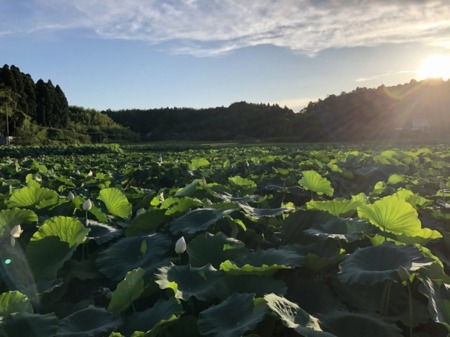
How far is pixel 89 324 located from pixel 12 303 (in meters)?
0.24

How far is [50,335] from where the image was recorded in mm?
1089

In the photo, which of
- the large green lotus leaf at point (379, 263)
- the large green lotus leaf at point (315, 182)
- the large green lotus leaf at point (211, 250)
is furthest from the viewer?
the large green lotus leaf at point (315, 182)

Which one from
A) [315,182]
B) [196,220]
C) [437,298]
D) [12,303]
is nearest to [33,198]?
[196,220]

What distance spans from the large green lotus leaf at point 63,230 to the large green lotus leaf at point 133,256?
126mm

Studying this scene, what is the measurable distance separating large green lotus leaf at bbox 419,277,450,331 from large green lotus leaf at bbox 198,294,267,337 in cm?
51

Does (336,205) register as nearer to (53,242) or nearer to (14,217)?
(53,242)

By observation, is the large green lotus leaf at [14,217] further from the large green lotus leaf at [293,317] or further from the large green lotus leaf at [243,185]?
the large green lotus leaf at [243,185]

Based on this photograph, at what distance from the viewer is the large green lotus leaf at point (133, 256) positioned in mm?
1637

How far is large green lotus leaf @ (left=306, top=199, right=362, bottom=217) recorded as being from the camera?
2082 millimetres

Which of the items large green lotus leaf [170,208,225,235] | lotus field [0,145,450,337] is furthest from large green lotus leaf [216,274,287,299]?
large green lotus leaf [170,208,225,235]

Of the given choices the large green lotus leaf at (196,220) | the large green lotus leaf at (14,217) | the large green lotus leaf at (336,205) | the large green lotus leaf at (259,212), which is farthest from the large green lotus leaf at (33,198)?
the large green lotus leaf at (336,205)

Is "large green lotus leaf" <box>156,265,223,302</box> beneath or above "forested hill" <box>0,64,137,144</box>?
beneath

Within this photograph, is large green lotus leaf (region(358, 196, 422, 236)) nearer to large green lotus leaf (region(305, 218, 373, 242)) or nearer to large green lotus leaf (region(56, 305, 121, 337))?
large green lotus leaf (region(305, 218, 373, 242))

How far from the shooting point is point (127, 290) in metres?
1.21
